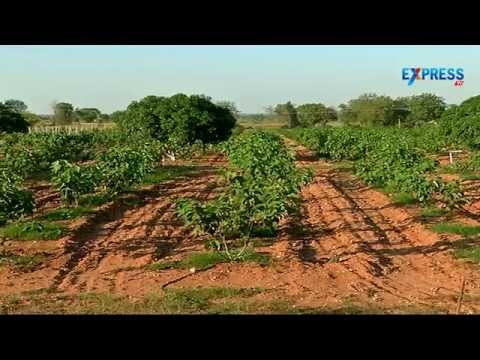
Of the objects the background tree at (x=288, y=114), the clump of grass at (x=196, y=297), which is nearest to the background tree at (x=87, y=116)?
the background tree at (x=288, y=114)

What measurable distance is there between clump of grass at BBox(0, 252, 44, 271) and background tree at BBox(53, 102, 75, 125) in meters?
38.8

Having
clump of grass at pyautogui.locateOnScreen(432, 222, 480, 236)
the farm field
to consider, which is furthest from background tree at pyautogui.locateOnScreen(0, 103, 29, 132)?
clump of grass at pyautogui.locateOnScreen(432, 222, 480, 236)

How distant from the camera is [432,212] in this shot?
447 inches

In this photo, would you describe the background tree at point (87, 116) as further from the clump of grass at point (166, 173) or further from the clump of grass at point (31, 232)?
the clump of grass at point (31, 232)

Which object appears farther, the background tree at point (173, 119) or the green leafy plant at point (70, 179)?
the background tree at point (173, 119)

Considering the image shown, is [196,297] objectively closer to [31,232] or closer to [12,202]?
[12,202]

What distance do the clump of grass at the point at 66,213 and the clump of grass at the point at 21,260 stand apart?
270cm

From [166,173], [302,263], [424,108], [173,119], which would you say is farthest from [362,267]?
[424,108]

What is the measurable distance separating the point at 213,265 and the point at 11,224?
4.10m

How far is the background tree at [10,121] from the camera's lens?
35.8 metres

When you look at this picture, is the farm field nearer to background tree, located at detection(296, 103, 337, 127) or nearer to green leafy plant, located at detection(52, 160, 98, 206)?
green leafy plant, located at detection(52, 160, 98, 206)

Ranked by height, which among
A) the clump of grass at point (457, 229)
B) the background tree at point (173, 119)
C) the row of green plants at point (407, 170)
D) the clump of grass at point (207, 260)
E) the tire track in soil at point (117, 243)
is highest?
the background tree at point (173, 119)

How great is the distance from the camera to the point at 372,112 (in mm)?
48062
